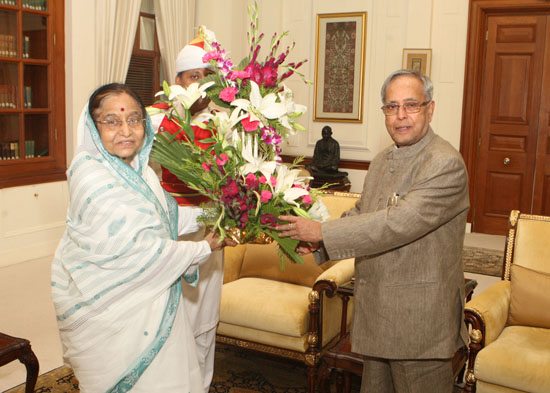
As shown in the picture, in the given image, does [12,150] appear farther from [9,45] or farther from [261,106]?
[261,106]

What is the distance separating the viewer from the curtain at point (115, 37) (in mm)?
5715

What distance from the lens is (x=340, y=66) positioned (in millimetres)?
7371

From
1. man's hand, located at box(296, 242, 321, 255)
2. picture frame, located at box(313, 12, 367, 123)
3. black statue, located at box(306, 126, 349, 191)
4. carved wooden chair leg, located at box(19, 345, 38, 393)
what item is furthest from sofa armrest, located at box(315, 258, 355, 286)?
picture frame, located at box(313, 12, 367, 123)

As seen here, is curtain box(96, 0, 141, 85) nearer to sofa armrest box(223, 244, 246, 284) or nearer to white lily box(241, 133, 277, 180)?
sofa armrest box(223, 244, 246, 284)

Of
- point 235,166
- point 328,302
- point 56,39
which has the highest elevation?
point 56,39

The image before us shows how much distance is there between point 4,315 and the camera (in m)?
3.95

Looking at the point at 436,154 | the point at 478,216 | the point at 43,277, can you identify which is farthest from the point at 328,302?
the point at 478,216

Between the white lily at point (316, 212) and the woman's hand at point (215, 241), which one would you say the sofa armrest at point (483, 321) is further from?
the woman's hand at point (215, 241)

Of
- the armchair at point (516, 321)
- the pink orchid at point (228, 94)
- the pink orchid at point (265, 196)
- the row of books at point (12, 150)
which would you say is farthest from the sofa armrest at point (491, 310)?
the row of books at point (12, 150)

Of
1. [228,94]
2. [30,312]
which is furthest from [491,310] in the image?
[30,312]

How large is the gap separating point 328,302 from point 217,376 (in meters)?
0.73

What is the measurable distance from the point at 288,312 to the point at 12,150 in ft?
11.8

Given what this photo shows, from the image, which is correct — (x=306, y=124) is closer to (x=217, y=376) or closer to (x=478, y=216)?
(x=478, y=216)

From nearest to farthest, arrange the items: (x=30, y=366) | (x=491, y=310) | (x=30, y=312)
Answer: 1. (x=30, y=366)
2. (x=491, y=310)
3. (x=30, y=312)
